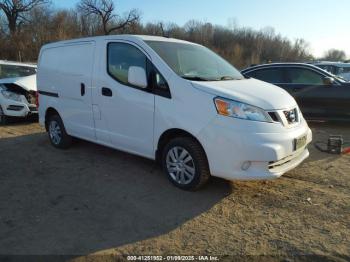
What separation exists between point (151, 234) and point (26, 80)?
747 centimetres

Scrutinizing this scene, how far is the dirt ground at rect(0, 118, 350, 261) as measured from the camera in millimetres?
3445

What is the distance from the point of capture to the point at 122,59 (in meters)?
5.39

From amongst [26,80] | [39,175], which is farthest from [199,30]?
[39,175]

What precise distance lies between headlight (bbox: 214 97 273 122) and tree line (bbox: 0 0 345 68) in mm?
21516

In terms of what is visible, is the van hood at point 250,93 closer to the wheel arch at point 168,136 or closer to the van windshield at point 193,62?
the van windshield at point 193,62

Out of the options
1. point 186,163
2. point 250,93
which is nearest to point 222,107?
Answer: point 250,93

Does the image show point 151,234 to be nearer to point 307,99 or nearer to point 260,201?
point 260,201

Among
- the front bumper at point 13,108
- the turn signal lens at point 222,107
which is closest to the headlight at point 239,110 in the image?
the turn signal lens at point 222,107

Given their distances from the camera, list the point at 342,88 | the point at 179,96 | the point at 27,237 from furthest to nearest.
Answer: the point at 342,88, the point at 179,96, the point at 27,237

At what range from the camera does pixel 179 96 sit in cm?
454

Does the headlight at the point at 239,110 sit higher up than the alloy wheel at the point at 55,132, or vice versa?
the headlight at the point at 239,110

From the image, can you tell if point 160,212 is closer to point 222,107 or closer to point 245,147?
point 245,147

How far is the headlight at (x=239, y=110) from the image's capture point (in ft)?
13.8

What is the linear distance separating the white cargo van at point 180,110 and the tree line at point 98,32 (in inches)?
779
